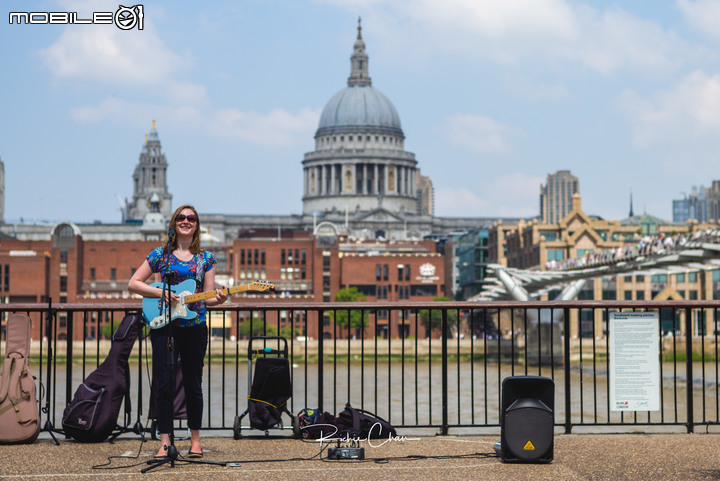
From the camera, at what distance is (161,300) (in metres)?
8.37

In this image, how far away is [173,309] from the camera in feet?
27.7

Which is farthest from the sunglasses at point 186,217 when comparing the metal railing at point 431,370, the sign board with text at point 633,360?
the sign board with text at point 633,360

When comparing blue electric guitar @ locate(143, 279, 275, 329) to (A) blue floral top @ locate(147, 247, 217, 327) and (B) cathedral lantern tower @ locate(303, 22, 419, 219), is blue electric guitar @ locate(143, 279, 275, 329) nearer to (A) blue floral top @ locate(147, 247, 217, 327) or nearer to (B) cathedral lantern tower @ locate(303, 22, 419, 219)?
(A) blue floral top @ locate(147, 247, 217, 327)

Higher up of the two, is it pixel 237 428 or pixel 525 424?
pixel 525 424

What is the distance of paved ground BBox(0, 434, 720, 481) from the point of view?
793cm

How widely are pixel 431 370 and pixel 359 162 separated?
136 metres

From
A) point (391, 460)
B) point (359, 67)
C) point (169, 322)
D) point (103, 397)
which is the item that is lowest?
point (391, 460)

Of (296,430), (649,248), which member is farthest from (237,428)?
(649,248)

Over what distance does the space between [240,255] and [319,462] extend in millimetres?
91202

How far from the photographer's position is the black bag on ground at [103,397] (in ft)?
30.7

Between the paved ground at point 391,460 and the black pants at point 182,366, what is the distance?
1.22ft

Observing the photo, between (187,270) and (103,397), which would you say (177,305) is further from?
(103,397)

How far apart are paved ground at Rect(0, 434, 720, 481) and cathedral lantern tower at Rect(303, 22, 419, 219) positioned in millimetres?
155046

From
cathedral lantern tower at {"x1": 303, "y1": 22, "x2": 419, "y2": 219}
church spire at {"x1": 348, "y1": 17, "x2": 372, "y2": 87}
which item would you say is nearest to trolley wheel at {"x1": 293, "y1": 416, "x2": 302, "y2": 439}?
cathedral lantern tower at {"x1": 303, "y1": 22, "x2": 419, "y2": 219}
